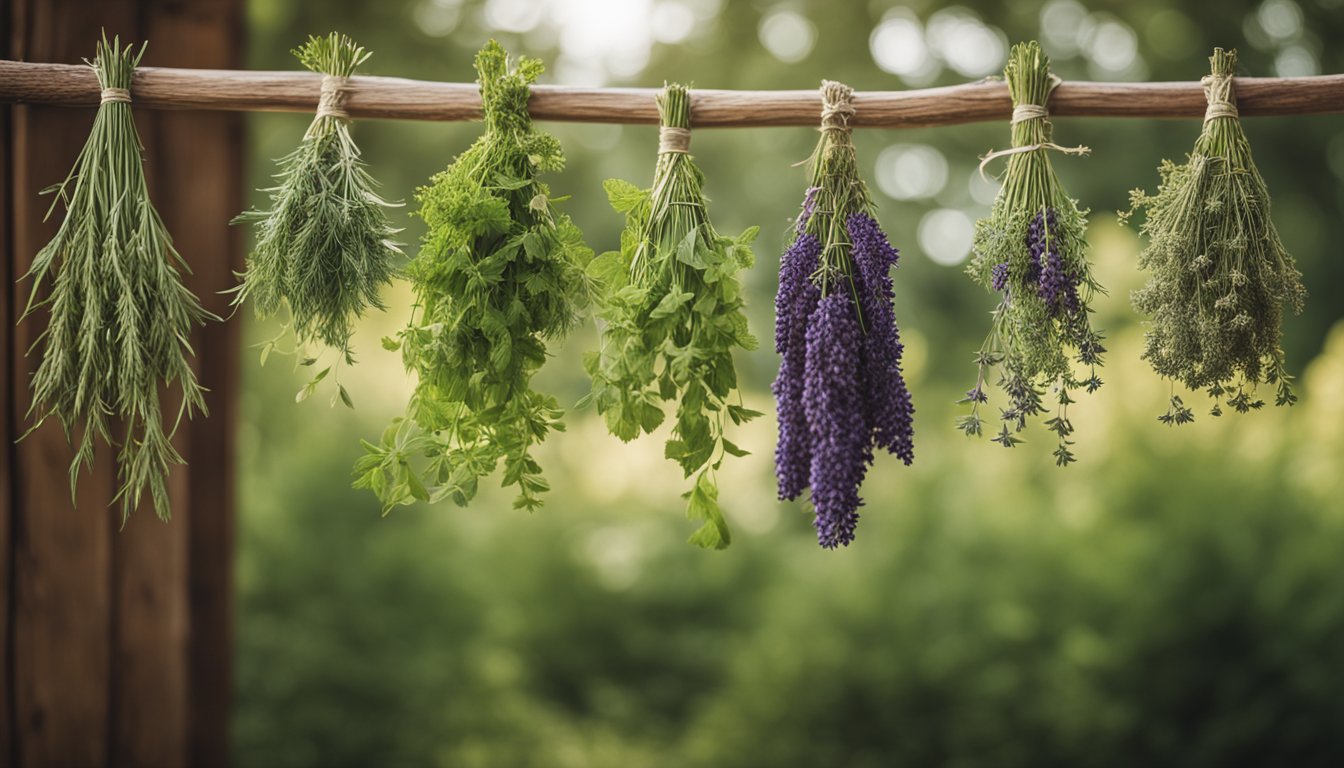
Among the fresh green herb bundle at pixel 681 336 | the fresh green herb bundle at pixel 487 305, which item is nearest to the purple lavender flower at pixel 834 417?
the fresh green herb bundle at pixel 681 336

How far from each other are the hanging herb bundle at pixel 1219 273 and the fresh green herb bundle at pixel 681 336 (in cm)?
74

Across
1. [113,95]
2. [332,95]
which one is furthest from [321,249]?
[113,95]

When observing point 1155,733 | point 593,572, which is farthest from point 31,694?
point 1155,733

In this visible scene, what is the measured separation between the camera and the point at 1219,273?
1.71 m

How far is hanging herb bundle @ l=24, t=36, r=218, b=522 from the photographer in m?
1.67

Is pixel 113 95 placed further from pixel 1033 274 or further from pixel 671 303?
pixel 1033 274

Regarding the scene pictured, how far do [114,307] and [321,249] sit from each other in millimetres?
374

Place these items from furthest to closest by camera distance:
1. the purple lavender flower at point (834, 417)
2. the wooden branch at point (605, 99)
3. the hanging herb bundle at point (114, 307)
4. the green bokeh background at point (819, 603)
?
1. the green bokeh background at point (819, 603)
2. the wooden branch at point (605, 99)
3. the hanging herb bundle at point (114, 307)
4. the purple lavender flower at point (834, 417)

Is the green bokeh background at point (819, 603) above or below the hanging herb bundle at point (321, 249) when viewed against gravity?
below

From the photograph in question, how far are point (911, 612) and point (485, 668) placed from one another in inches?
69.0

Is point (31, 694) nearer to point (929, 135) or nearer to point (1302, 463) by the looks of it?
point (1302, 463)

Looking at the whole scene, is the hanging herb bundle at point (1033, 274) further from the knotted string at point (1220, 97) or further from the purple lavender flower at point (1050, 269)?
the knotted string at point (1220, 97)

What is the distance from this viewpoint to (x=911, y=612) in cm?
Answer: 386

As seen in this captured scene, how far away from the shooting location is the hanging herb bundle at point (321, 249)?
1.70 m
